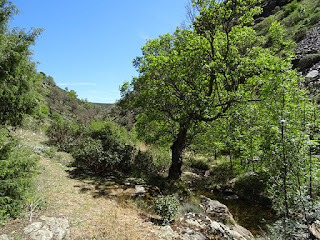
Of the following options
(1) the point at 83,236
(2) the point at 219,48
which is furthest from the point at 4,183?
(2) the point at 219,48

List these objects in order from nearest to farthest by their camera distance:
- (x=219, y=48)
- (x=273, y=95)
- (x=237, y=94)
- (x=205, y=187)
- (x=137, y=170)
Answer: (x=273, y=95) → (x=237, y=94) → (x=219, y=48) → (x=137, y=170) → (x=205, y=187)

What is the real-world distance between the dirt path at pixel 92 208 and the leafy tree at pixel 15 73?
3048 mm

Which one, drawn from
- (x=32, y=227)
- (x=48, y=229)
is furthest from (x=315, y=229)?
(x=32, y=227)

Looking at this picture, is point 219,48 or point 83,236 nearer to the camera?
point 83,236

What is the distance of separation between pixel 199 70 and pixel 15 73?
714 cm

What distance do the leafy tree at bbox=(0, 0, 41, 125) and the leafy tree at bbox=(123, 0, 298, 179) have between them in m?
4.72

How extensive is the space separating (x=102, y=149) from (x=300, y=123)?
→ 8914mm

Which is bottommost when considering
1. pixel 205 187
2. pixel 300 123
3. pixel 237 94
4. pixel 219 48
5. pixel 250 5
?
pixel 205 187

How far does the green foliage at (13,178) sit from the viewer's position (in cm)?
439

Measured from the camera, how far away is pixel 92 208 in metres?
5.86

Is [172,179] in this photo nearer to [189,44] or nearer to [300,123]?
[300,123]

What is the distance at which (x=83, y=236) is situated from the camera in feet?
14.1

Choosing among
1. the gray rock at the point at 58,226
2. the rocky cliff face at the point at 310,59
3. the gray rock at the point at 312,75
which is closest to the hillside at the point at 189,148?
the gray rock at the point at 58,226

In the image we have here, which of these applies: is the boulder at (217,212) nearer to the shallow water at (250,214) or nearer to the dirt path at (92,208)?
the shallow water at (250,214)
